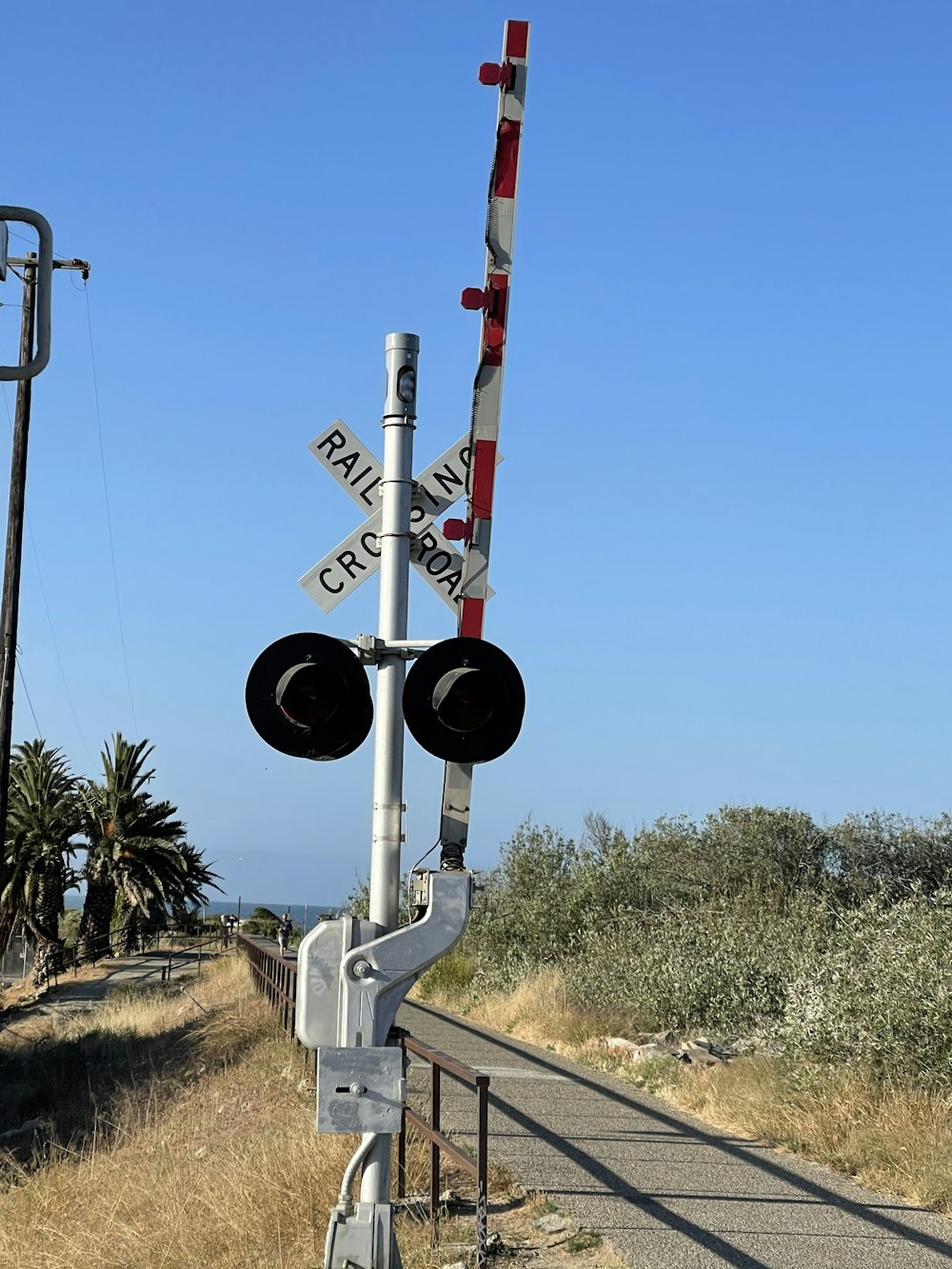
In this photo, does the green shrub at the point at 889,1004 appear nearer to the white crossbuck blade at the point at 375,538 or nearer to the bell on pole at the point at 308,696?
the white crossbuck blade at the point at 375,538

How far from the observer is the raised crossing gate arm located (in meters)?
5.24

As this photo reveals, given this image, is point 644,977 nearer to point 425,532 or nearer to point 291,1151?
point 291,1151

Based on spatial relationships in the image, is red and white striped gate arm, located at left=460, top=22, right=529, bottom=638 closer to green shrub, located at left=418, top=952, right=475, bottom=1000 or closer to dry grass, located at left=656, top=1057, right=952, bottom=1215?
dry grass, located at left=656, top=1057, right=952, bottom=1215

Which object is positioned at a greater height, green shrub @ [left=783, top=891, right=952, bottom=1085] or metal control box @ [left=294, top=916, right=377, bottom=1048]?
metal control box @ [left=294, top=916, right=377, bottom=1048]

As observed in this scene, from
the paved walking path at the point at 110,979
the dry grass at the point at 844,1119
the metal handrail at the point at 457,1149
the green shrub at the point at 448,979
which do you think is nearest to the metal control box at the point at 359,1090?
the metal handrail at the point at 457,1149

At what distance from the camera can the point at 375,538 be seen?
5695mm

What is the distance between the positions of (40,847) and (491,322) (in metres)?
33.9

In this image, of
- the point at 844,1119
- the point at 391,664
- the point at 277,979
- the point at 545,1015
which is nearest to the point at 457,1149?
the point at 391,664

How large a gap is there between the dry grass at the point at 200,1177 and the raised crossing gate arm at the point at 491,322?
3.23 meters

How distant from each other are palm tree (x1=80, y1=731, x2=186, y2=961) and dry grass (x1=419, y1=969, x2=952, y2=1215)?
27524mm

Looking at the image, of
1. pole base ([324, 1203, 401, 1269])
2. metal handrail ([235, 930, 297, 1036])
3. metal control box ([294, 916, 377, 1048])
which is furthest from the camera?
metal handrail ([235, 930, 297, 1036])

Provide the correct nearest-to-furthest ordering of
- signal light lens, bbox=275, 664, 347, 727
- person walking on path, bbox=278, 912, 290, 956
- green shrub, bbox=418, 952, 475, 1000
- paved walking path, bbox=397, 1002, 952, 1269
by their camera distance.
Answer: signal light lens, bbox=275, 664, 347, 727 → paved walking path, bbox=397, 1002, 952, 1269 → green shrub, bbox=418, 952, 475, 1000 → person walking on path, bbox=278, 912, 290, 956

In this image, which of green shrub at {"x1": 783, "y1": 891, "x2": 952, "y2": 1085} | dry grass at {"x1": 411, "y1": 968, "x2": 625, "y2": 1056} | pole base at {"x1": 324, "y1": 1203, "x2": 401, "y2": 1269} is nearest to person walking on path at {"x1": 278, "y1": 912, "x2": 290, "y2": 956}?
dry grass at {"x1": 411, "y1": 968, "x2": 625, "y2": 1056}

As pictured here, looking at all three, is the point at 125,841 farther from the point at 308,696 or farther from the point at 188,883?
the point at 308,696
